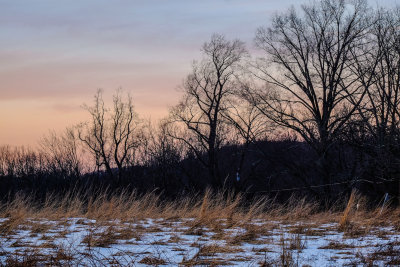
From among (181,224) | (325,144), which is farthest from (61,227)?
(325,144)

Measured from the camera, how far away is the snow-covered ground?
5.27m

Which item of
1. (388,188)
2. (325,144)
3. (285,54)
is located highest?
(285,54)

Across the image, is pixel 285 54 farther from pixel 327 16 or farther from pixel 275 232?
pixel 275 232

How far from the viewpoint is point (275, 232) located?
834 centimetres

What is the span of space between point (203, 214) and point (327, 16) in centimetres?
1849

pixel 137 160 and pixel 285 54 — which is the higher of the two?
pixel 285 54

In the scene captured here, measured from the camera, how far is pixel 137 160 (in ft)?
176

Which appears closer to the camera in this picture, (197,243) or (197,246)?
(197,246)

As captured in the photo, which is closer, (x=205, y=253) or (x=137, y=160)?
(x=205, y=253)

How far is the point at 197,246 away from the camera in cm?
636

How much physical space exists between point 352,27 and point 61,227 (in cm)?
1943

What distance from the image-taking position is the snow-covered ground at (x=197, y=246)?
5.27 metres

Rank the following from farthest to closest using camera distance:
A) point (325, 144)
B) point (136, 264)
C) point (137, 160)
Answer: point (137, 160) < point (325, 144) < point (136, 264)

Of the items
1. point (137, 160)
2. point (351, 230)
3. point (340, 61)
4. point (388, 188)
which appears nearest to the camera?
point (351, 230)
